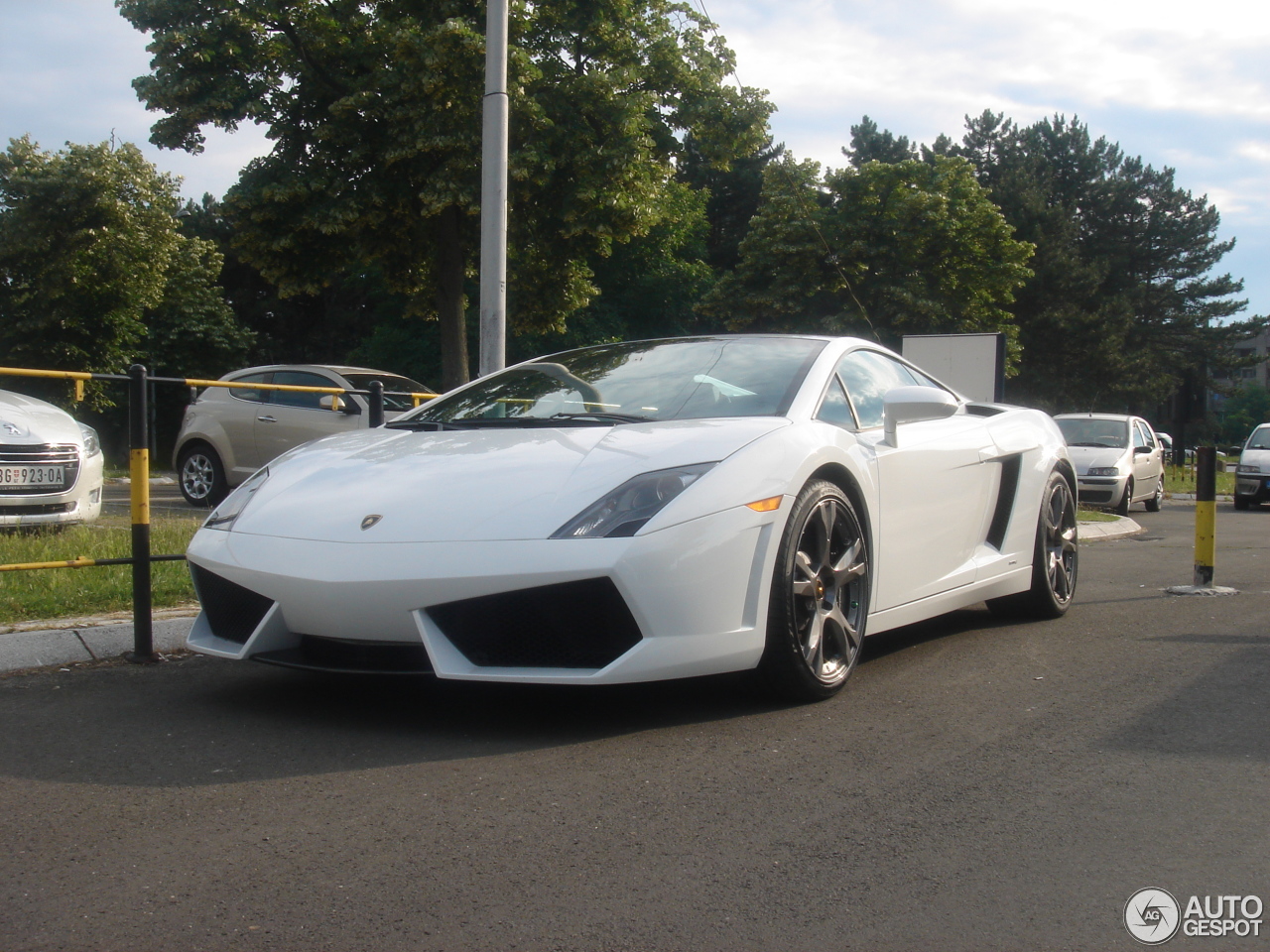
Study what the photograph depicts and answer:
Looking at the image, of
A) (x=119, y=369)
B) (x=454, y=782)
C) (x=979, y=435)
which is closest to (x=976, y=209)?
(x=119, y=369)

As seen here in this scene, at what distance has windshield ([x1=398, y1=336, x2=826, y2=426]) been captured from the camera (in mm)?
4488

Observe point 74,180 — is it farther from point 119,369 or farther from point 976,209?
point 976,209

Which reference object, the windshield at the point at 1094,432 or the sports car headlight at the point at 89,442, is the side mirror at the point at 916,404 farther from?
the windshield at the point at 1094,432

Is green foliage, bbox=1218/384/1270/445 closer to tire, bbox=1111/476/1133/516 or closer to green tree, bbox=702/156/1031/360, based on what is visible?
green tree, bbox=702/156/1031/360

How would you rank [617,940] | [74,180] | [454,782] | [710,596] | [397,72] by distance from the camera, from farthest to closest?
[74,180]
[397,72]
[710,596]
[454,782]
[617,940]

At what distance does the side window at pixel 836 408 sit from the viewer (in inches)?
182

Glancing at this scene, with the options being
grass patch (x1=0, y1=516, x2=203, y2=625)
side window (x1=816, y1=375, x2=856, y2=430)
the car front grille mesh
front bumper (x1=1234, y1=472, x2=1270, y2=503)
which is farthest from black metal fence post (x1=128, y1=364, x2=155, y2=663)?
front bumper (x1=1234, y1=472, x2=1270, y2=503)

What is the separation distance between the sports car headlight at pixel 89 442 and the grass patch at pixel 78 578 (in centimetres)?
90

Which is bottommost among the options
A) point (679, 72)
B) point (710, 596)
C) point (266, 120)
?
point (710, 596)

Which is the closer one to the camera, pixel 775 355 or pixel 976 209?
pixel 775 355

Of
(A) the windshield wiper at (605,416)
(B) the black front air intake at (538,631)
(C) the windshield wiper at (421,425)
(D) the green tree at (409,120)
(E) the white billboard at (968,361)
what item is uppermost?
(D) the green tree at (409,120)

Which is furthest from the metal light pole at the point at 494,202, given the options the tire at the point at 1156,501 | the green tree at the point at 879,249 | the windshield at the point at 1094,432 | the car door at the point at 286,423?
the green tree at the point at 879,249

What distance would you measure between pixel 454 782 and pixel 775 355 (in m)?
2.31

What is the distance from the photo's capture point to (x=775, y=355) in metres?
4.89
